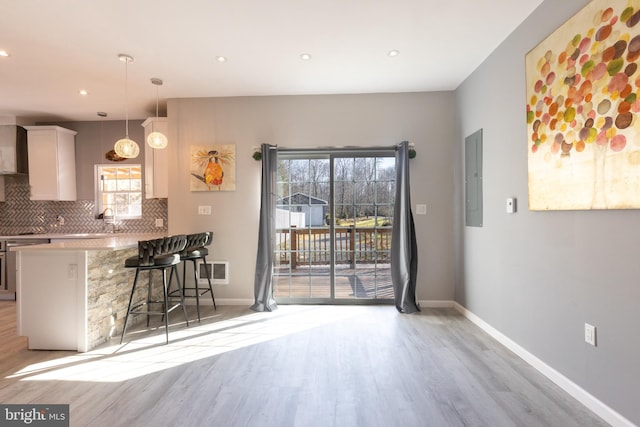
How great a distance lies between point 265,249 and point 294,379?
1815 millimetres

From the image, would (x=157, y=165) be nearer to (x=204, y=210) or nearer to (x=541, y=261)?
(x=204, y=210)

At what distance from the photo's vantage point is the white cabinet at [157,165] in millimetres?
4035

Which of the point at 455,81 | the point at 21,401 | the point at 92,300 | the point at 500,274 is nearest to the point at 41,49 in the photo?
the point at 92,300

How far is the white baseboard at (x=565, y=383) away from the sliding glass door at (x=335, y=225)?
4.53 feet

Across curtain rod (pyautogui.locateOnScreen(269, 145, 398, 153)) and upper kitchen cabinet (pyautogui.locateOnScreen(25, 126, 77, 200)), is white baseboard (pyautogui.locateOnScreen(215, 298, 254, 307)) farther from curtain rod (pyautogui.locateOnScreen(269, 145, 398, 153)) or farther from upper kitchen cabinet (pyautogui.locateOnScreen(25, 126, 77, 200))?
upper kitchen cabinet (pyautogui.locateOnScreen(25, 126, 77, 200))

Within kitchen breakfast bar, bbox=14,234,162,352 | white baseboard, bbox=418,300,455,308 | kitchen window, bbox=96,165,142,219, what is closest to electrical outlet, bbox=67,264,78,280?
kitchen breakfast bar, bbox=14,234,162,352

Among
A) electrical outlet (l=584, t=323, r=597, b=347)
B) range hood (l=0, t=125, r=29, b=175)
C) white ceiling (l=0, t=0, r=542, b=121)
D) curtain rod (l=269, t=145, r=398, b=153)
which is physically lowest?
electrical outlet (l=584, t=323, r=597, b=347)

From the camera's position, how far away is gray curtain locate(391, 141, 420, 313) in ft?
11.8

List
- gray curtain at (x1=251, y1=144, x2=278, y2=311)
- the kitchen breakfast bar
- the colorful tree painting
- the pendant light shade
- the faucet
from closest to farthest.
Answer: the colorful tree painting
the kitchen breakfast bar
the pendant light shade
gray curtain at (x1=251, y1=144, x2=278, y2=311)
the faucet

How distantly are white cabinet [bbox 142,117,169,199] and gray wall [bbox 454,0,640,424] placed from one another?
3851 millimetres

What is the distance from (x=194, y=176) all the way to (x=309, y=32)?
236 centimetres

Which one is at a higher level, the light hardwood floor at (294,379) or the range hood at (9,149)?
the range hood at (9,149)

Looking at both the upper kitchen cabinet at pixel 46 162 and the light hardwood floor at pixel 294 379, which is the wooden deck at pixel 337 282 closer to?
the light hardwood floor at pixel 294 379

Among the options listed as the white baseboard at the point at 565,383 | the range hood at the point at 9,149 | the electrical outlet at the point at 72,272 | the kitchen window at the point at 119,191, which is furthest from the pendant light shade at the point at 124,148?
the white baseboard at the point at 565,383
